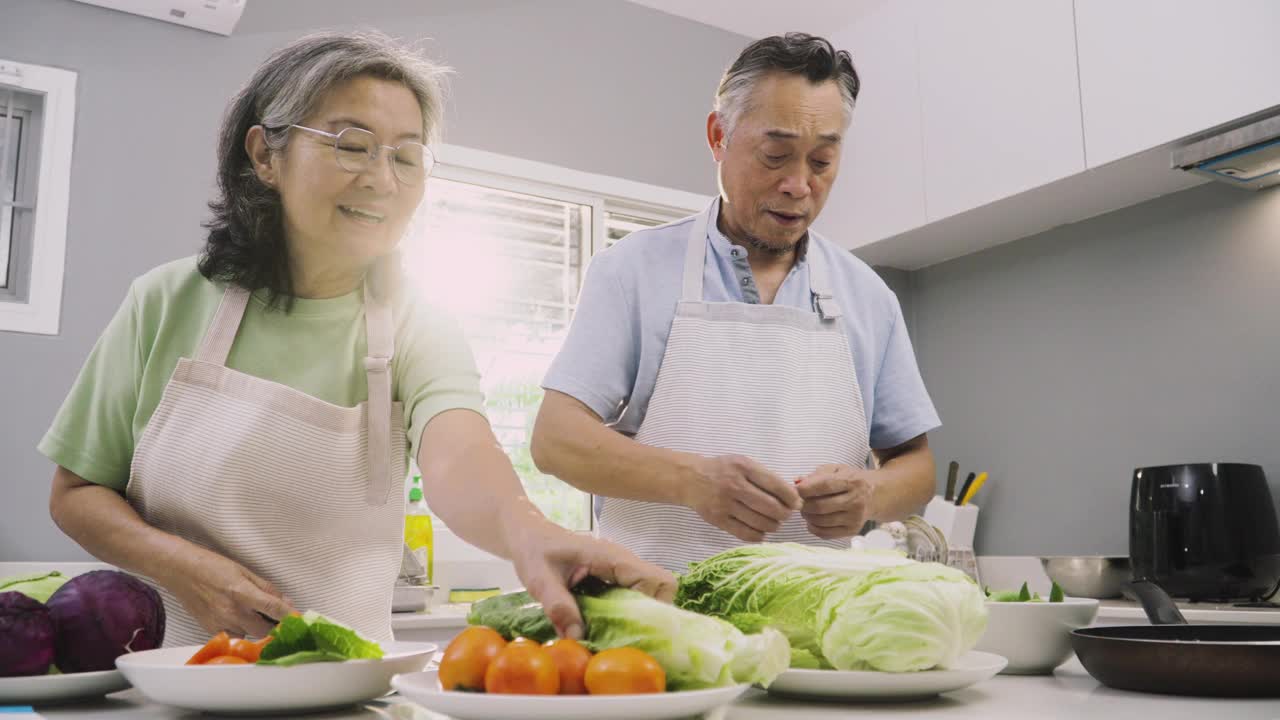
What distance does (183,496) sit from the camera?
49.1 inches

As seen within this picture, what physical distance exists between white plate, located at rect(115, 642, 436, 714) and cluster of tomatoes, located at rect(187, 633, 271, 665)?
0.03 m

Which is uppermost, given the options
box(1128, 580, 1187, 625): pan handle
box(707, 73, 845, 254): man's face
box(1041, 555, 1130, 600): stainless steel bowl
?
box(707, 73, 845, 254): man's face

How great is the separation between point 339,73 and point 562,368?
0.54 metres

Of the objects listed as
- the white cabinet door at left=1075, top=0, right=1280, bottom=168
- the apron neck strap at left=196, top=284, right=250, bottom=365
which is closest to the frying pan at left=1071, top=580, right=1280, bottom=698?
the apron neck strap at left=196, top=284, right=250, bottom=365

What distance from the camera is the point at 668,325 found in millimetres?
1650

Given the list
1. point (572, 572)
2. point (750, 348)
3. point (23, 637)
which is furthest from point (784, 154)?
point (23, 637)

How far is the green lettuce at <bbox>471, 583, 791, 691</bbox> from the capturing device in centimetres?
70

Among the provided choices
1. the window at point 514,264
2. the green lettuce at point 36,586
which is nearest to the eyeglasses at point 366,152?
the green lettuce at point 36,586

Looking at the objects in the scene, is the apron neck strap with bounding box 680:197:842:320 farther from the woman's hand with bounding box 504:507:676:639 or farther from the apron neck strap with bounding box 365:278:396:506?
the woman's hand with bounding box 504:507:676:639

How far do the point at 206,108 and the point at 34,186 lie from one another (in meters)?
0.50

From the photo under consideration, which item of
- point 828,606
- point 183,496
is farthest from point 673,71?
point 828,606

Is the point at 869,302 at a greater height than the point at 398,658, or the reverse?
the point at 869,302

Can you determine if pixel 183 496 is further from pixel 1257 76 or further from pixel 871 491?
pixel 1257 76

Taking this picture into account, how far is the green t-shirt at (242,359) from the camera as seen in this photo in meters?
1.25
